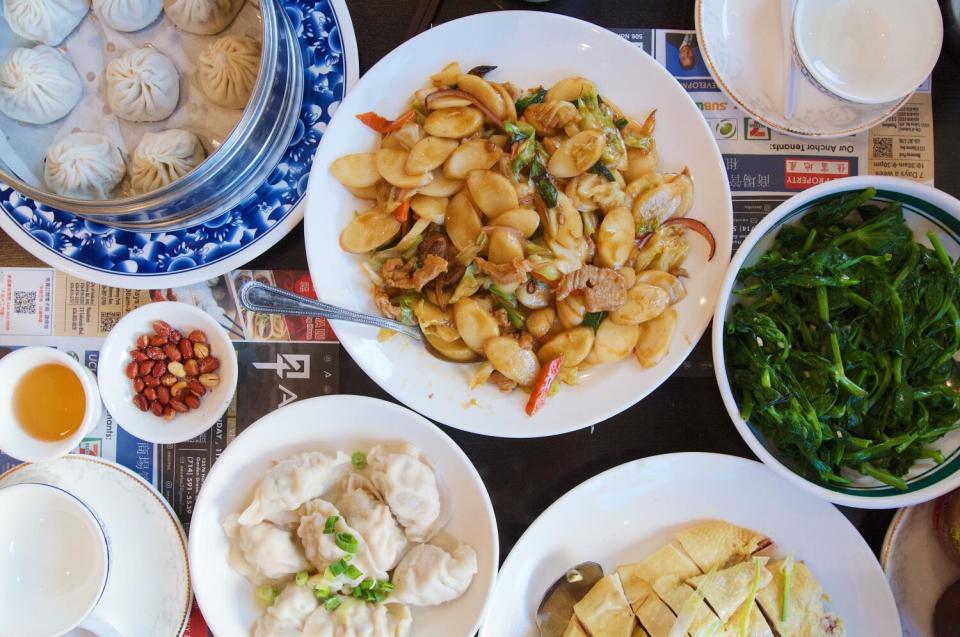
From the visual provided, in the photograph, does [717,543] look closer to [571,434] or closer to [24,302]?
[571,434]

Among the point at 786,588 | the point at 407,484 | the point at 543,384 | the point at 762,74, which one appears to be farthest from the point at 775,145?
the point at 407,484

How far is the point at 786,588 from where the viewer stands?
5.28 feet

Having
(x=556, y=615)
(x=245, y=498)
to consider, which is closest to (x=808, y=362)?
(x=556, y=615)

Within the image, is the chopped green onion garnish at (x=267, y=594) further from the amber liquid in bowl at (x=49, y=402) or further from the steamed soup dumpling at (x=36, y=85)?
the steamed soup dumpling at (x=36, y=85)

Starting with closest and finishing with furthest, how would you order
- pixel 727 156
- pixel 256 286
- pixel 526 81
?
1. pixel 256 286
2. pixel 526 81
3. pixel 727 156

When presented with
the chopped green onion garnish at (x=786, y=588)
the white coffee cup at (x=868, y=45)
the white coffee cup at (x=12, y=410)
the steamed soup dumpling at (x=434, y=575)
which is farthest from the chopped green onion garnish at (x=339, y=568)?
the white coffee cup at (x=868, y=45)

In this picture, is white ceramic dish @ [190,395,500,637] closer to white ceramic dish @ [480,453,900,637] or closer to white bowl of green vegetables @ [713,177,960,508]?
white ceramic dish @ [480,453,900,637]

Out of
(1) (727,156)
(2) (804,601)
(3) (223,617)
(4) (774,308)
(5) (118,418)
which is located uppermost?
(1) (727,156)

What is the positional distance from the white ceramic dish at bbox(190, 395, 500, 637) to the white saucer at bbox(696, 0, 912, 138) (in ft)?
3.74

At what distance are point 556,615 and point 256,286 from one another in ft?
3.59

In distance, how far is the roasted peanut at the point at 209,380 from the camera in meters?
1.66

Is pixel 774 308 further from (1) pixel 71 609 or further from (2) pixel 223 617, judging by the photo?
(1) pixel 71 609

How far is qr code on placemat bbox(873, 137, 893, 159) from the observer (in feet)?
5.65

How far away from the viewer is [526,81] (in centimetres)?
158
